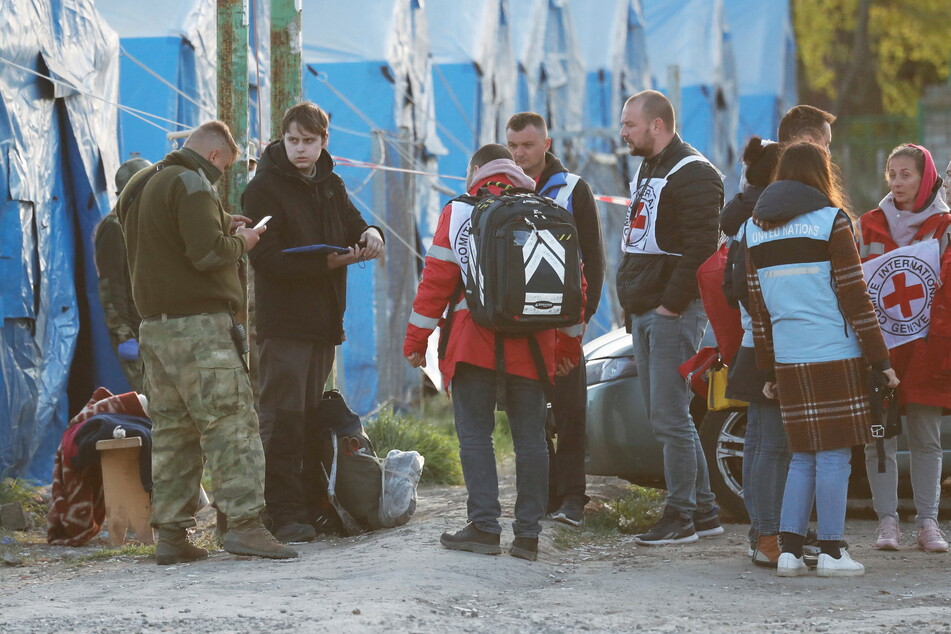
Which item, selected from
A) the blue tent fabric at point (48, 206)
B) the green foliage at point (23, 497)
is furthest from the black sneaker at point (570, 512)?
the blue tent fabric at point (48, 206)

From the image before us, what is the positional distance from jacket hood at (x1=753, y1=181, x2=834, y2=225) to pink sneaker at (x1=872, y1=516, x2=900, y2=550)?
1627mm

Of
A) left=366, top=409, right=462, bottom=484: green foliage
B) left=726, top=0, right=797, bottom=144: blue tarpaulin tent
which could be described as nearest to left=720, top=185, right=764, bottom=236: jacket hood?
left=366, top=409, right=462, bottom=484: green foliage

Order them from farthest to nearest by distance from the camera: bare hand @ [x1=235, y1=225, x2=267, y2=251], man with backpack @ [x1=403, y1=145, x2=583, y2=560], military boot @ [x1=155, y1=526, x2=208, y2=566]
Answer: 1. military boot @ [x1=155, y1=526, x2=208, y2=566]
2. bare hand @ [x1=235, y1=225, x2=267, y2=251]
3. man with backpack @ [x1=403, y1=145, x2=583, y2=560]

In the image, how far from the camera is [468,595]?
199 inches

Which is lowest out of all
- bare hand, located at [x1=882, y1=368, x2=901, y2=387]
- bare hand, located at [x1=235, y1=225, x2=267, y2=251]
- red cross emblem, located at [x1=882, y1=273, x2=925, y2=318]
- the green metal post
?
bare hand, located at [x1=882, y1=368, x2=901, y2=387]

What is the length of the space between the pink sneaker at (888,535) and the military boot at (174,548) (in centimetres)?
288

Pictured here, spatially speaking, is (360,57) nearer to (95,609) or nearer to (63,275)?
(63,275)

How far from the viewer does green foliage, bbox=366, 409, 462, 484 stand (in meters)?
8.78

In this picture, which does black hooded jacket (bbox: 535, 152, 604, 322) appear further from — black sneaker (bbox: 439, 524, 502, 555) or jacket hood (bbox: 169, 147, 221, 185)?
jacket hood (bbox: 169, 147, 221, 185)

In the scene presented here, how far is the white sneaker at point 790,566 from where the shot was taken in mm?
5512

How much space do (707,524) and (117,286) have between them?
3563mm

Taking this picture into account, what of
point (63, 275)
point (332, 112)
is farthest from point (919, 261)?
point (332, 112)

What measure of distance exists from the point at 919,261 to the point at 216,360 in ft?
9.66

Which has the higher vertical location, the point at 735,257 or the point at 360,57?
the point at 360,57
